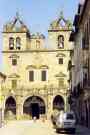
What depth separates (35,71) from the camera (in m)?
107

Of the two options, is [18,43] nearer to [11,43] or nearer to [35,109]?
[11,43]

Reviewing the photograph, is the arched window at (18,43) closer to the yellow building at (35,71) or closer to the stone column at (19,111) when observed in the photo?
the yellow building at (35,71)

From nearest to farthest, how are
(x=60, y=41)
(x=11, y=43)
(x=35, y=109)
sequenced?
(x=35, y=109) < (x=11, y=43) < (x=60, y=41)

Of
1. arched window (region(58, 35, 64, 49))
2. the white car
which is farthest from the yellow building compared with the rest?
the white car

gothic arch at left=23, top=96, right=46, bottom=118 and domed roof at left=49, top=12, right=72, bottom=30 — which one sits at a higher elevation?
domed roof at left=49, top=12, right=72, bottom=30

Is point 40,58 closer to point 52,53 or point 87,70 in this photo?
point 52,53

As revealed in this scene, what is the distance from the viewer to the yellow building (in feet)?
342

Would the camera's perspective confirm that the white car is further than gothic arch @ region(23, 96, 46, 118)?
No

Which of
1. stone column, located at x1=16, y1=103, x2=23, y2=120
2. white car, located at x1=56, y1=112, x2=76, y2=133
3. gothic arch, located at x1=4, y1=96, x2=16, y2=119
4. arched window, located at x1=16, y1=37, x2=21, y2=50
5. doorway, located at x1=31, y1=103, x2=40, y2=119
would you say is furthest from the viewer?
arched window, located at x1=16, y1=37, x2=21, y2=50

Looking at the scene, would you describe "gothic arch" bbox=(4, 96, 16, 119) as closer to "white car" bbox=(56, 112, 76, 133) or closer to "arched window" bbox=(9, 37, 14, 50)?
"arched window" bbox=(9, 37, 14, 50)

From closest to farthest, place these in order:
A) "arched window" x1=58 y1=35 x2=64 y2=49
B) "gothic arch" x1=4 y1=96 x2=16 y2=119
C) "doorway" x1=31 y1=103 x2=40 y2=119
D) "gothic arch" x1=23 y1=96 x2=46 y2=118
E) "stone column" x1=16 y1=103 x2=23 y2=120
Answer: "stone column" x1=16 y1=103 x2=23 y2=120
"gothic arch" x1=4 y1=96 x2=16 y2=119
"gothic arch" x1=23 y1=96 x2=46 y2=118
"doorway" x1=31 y1=103 x2=40 y2=119
"arched window" x1=58 y1=35 x2=64 y2=49

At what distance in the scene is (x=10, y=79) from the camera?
105 metres

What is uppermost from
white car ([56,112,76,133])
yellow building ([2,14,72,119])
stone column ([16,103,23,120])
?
yellow building ([2,14,72,119])

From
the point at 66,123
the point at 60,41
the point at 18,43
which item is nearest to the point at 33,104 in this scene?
the point at 18,43
